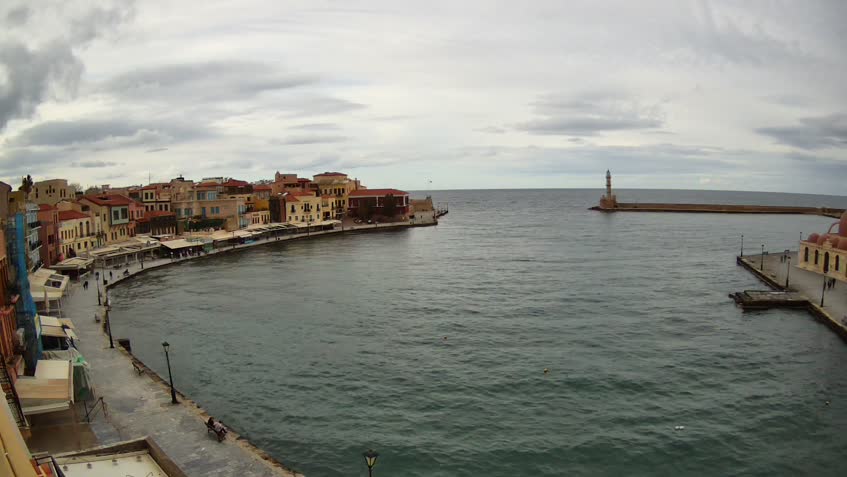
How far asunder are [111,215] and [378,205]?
2333 inches

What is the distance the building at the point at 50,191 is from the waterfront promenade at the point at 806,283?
83.7 m

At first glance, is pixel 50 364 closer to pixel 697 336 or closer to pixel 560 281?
pixel 697 336

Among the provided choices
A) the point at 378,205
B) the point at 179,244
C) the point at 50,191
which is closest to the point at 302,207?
the point at 378,205

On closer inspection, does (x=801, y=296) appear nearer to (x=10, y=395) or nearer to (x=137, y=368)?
(x=137, y=368)

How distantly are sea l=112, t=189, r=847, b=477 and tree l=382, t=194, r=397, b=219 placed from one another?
63415 mm

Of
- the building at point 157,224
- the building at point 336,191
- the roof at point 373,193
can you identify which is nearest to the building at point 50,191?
the building at point 157,224

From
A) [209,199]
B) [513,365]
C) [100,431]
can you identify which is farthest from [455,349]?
[209,199]

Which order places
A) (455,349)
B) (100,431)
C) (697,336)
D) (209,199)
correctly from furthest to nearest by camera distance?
(209,199) → (697,336) → (455,349) → (100,431)

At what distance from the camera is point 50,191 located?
81562 mm

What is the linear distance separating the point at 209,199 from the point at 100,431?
76.6m

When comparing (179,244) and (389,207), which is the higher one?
(389,207)

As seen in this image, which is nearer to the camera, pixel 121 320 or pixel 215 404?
pixel 215 404

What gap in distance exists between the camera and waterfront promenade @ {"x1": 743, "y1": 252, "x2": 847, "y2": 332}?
134 ft

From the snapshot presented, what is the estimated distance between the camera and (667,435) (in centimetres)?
2303
